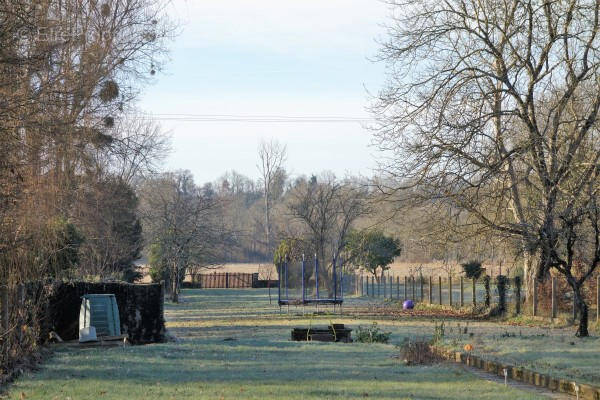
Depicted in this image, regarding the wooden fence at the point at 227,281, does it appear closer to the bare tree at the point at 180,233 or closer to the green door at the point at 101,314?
the bare tree at the point at 180,233

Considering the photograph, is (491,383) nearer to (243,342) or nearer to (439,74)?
(243,342)

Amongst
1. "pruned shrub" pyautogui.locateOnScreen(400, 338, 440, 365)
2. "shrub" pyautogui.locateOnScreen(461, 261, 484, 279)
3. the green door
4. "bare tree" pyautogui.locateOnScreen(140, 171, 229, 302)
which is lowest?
"pruned shrub" pyautogui.locateOnScreen(400, 338, 440, 365)

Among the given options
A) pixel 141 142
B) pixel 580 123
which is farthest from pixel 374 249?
pixel 580 123

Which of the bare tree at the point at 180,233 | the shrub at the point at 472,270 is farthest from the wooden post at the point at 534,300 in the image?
the bare tree at the point at 180,233

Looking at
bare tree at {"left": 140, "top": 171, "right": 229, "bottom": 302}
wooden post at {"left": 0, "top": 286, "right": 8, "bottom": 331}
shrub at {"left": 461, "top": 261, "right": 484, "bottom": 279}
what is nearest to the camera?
wooden post at {"left": 0, "top": 286, "right": 8, "bottom": 331}

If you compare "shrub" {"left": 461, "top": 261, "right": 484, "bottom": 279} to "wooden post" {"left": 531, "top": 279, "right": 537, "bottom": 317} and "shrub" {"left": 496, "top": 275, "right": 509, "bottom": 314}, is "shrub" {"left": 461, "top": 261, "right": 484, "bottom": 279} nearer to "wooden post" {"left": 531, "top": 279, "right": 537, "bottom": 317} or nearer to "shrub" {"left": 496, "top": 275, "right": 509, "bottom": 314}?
"shrub" {"left": 496, "top": 275, "right": 509, "bottom": 314}

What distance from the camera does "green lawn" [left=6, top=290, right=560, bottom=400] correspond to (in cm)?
1252

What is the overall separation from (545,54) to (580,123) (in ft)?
6.97

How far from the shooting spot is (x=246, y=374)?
49.3 feet

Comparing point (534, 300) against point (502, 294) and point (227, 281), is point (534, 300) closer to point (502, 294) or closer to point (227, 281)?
point (502, 294)

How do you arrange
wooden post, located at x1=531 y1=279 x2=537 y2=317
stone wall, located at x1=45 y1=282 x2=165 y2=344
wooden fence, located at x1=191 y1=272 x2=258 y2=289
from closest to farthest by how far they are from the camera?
stone wall, located at x1=45 y1=282 x2=165 y2=344
wooden post, located at x1=531 y1=279 x2=537 y2=317
wooden fence, located at x1=191 y1=272 x2=258 y2=289

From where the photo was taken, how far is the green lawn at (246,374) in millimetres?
12516

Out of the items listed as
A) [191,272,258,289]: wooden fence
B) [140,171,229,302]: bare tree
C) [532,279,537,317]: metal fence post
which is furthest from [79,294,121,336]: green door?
[191,272,258,289]: wooden fence

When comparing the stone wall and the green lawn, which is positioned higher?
the stone wall
